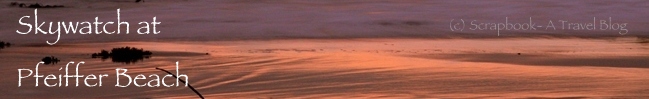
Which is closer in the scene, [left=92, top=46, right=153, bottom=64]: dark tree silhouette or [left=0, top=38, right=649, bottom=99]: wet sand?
[left=0, top=38, right=649, bottom=99]: wet sand

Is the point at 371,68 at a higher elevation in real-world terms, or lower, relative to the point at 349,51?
lower

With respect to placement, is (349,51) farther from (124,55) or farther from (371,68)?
(371,68)

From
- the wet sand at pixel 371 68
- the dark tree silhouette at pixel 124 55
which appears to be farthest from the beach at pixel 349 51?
the dark tree silhouette at pixel 124 55

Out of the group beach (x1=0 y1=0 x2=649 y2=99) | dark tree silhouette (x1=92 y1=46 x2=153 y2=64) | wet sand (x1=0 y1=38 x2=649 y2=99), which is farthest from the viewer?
dark tree silhouette (x1=92 y1=46 x2=153 y2=64)

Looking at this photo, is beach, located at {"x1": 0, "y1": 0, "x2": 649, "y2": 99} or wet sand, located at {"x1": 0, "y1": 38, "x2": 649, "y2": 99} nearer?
wet sand, located at {"x1": 0, "y1": 38, "x2": 649, "y2": 99}

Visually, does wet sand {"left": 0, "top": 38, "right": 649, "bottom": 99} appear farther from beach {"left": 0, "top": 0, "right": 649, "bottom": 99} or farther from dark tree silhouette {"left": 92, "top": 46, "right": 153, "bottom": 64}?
dark tree silhouette {"left": 92, "top": 46, "right": 153, "bottom": 64}

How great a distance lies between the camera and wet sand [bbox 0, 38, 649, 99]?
9.15 metres

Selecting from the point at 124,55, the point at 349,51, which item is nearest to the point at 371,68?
the point at 124,55

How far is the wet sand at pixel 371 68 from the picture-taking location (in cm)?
915

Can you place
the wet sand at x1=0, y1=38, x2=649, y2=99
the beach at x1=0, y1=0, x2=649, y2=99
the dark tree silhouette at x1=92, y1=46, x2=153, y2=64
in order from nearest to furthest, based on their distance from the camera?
the wet sand at x1=0, y1=38, x2=649, y2=99
the beach at x1=0, y1=0, x2=649, y2=99
the dark tree silhouette at x1=92, y1=46, x2=153, y2=64

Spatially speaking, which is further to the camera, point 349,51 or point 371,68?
point 349,51

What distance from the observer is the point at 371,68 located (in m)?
11.8

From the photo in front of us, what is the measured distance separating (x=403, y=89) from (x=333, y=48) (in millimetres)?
7312

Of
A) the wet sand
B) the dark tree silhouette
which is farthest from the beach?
the dark tree silhouette
